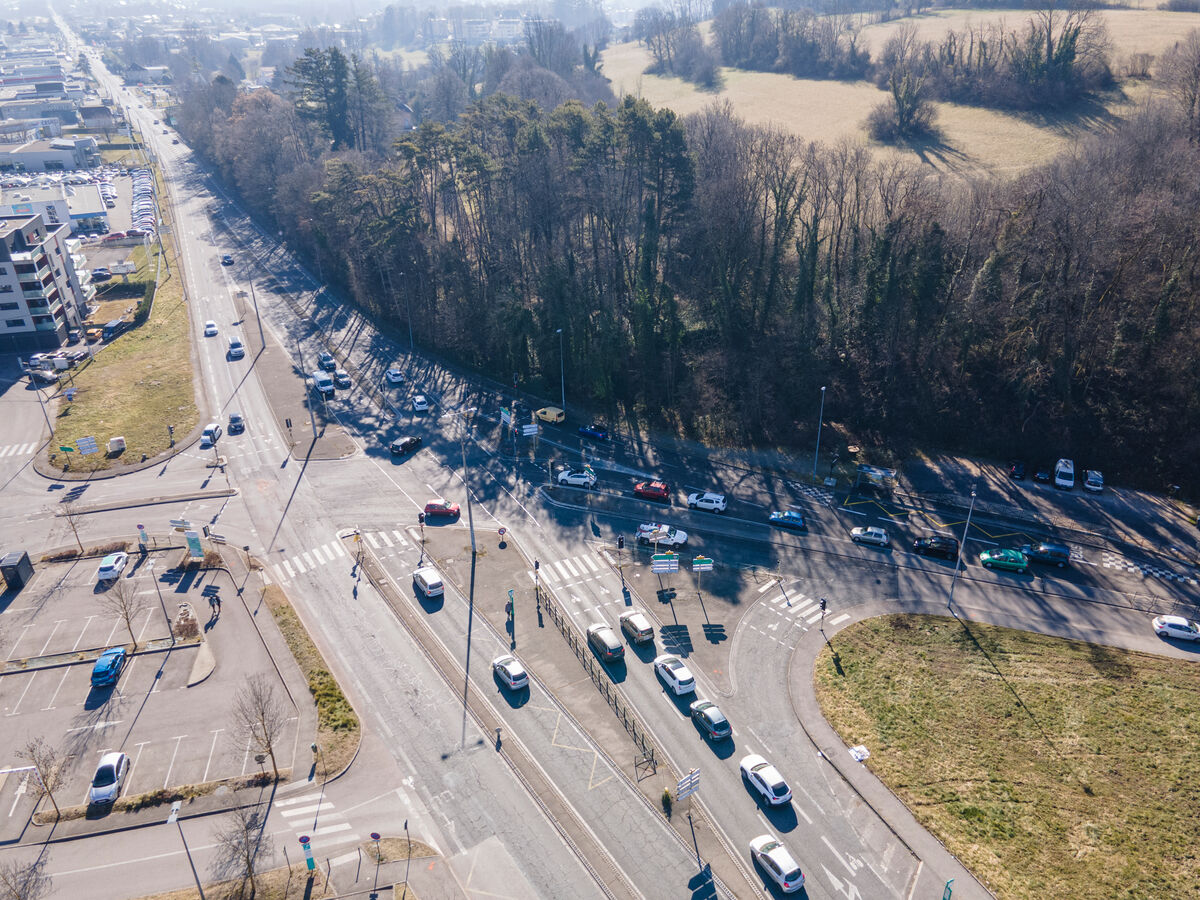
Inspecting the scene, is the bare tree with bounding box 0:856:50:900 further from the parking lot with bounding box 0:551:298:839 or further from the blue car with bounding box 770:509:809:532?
the blue car with bounding box 770:509:809:532

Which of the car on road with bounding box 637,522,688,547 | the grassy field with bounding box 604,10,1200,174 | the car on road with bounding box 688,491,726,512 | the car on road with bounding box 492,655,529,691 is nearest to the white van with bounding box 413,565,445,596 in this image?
the car on road with bounding box 492,655,529,691

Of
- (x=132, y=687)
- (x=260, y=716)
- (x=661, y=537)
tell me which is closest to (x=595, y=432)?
(x=661, y=537)

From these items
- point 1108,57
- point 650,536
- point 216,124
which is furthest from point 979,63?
point 216,124

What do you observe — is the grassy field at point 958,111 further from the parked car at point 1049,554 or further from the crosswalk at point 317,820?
the crosswalk at point 317,820

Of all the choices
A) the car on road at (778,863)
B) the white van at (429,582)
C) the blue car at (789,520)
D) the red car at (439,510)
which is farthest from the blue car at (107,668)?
the blue car at (789,520)

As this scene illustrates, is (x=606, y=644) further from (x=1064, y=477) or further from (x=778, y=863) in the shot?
(x=1064, y=477)
